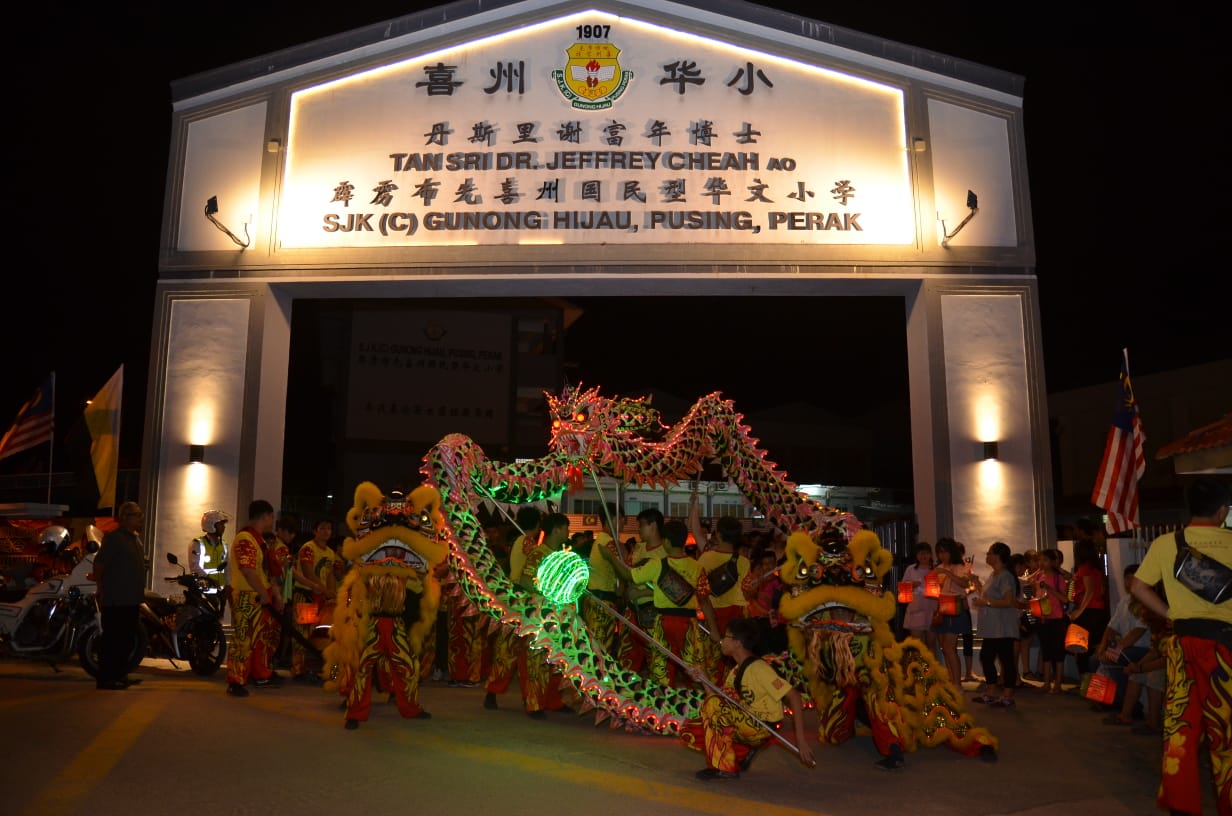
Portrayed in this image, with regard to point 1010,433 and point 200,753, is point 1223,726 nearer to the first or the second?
point 200,753

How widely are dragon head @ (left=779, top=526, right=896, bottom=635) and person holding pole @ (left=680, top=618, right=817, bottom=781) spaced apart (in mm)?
652

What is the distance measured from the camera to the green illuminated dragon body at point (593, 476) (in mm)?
7070

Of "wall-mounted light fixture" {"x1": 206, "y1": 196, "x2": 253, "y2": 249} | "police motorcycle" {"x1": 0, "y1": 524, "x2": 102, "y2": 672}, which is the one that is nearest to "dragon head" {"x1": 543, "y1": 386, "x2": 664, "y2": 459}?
"police motorcycle" {"x1": 0, "y1": 524, "x2": 102, "y2": 672}

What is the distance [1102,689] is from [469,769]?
459 cm

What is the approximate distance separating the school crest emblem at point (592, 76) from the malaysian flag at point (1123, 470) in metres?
6.66

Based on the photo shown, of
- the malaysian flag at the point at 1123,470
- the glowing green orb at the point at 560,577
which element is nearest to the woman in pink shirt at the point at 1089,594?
the malaysian flag at the point at 1123,470

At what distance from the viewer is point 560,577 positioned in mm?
7246

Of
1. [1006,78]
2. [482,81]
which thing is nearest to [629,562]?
[482,81]

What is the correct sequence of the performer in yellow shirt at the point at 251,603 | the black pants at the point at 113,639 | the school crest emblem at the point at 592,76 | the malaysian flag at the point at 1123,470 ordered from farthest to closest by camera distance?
the school crest emblem at the point at 592,76 → the malaysian flag at the point at 1123,470 → the performer in yellow shirt at the point at 251,603 → the black pants at the point at 113,639

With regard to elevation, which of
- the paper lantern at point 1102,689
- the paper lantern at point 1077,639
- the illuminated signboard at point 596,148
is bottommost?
the paper lantern at point 1102,689

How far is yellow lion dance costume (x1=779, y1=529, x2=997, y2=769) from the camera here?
640 cm

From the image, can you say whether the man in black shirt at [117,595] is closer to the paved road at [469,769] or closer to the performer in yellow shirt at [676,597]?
the paved road at [469,769]

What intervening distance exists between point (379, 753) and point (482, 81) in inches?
339

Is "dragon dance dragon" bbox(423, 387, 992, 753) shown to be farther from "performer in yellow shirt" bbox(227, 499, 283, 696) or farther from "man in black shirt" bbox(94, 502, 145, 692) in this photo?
"man in black shirt" bbox(94, 502, 145, 692)
